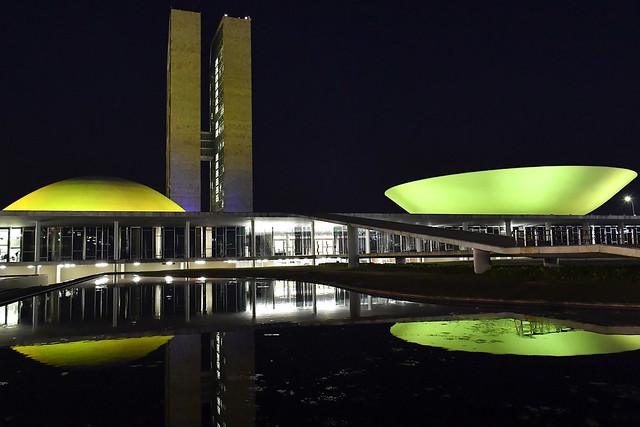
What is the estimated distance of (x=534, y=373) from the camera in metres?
6.71

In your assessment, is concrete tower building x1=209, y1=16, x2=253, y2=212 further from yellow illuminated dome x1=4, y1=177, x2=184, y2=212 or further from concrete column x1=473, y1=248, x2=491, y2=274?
concrete column x1=473, y1=248, x2=491, y2=274

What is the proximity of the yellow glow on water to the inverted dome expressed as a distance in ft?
155

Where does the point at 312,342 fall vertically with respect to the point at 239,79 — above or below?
below

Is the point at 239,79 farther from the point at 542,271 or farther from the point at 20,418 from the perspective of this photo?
the point at 20,418

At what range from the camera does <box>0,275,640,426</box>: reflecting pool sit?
17.1 feet

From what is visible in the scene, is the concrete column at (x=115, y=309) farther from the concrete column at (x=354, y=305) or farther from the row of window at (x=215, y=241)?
the row of window at (x=215, y=241)

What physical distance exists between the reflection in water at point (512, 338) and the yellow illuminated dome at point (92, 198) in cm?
4386

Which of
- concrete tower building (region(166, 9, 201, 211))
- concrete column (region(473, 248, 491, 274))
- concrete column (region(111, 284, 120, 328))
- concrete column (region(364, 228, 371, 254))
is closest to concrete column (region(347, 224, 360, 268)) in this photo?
concrete column (region(473, 248, 491, 274))

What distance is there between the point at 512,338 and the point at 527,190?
152 feet

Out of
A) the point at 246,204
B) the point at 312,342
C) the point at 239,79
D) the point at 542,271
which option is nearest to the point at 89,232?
the point at 246,204

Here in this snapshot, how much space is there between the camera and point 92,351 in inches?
338

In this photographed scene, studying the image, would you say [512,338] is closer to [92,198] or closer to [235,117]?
[92,198]


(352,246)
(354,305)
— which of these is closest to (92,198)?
(352,246)

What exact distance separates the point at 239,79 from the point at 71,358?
7322 cm
